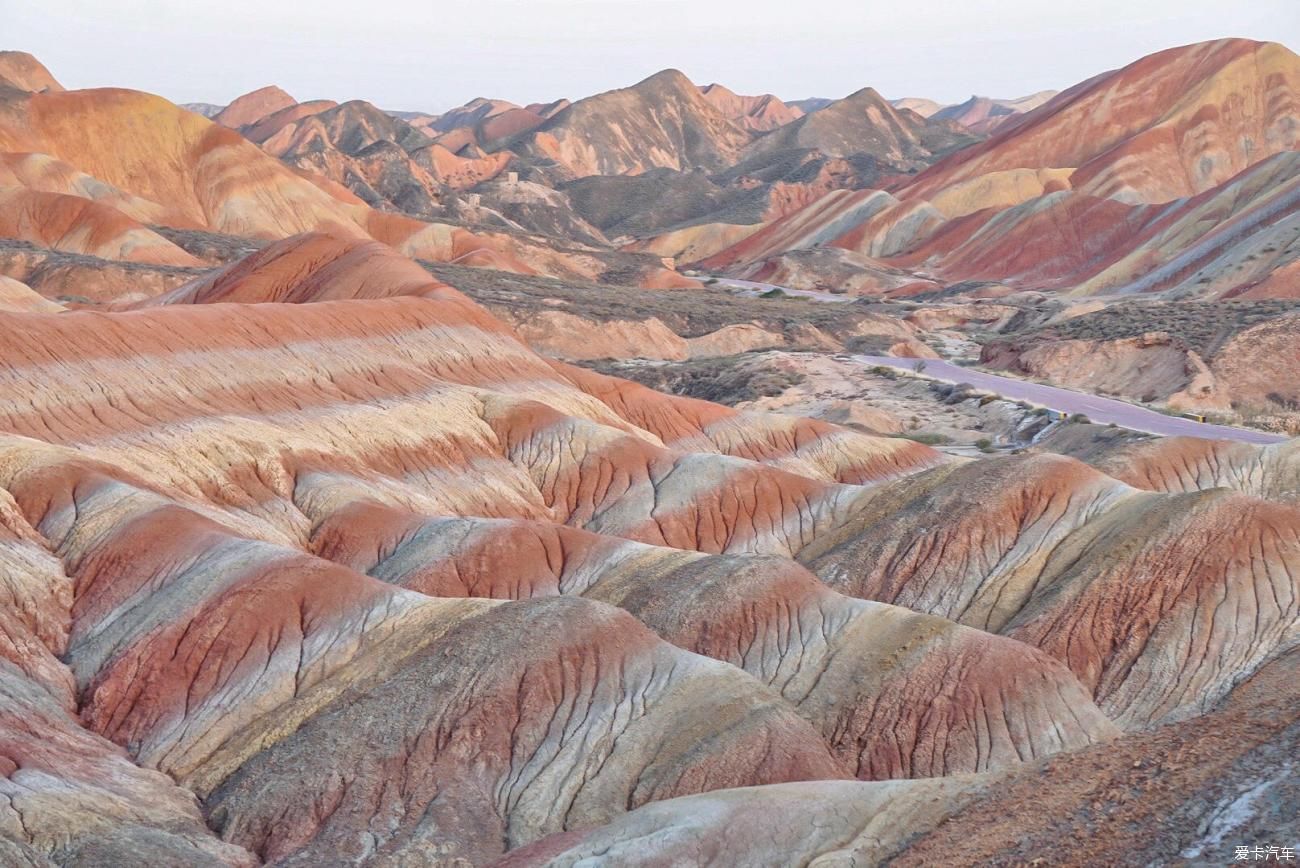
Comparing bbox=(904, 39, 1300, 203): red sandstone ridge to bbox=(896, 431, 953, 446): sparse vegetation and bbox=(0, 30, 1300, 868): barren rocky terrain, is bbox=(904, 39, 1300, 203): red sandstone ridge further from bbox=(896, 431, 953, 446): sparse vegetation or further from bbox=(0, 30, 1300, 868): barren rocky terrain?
bbox=(896, 431, 953, 446): sparse vegetation

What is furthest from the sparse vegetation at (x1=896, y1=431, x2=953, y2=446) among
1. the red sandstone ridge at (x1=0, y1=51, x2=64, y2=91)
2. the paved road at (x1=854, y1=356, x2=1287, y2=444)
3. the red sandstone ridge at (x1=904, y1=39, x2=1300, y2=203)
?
the red sandstone ridge at (x1=0, y1=51, x2=64, y2=91)

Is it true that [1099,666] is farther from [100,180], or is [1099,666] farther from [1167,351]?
[100,180]

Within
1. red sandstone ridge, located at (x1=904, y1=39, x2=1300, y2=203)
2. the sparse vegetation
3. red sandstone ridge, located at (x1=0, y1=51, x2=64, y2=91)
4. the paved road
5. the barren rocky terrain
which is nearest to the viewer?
the barren rocky terrain

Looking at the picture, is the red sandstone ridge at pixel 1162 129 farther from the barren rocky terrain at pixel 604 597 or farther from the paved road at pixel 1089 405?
the barren rocky terrain at pixel 604 597

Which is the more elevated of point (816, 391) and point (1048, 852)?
point (1048, 852)

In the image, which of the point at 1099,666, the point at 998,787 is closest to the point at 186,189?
the point at 1099,666

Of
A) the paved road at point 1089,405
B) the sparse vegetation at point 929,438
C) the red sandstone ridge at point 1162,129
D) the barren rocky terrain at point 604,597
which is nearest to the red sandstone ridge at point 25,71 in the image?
the red sandstone ridge at point 1162,129

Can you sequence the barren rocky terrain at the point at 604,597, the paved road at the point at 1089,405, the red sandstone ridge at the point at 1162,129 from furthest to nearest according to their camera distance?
the red sandstone ridge at the point at 1162,129 → the paved road at the point at 1089,405 → the barren rocky terrain at the point at 604,597

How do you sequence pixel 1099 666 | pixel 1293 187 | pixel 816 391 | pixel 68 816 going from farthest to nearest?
pixel 1293 187
pixel 816 391
pixel 1099 666
pixel 68 816
